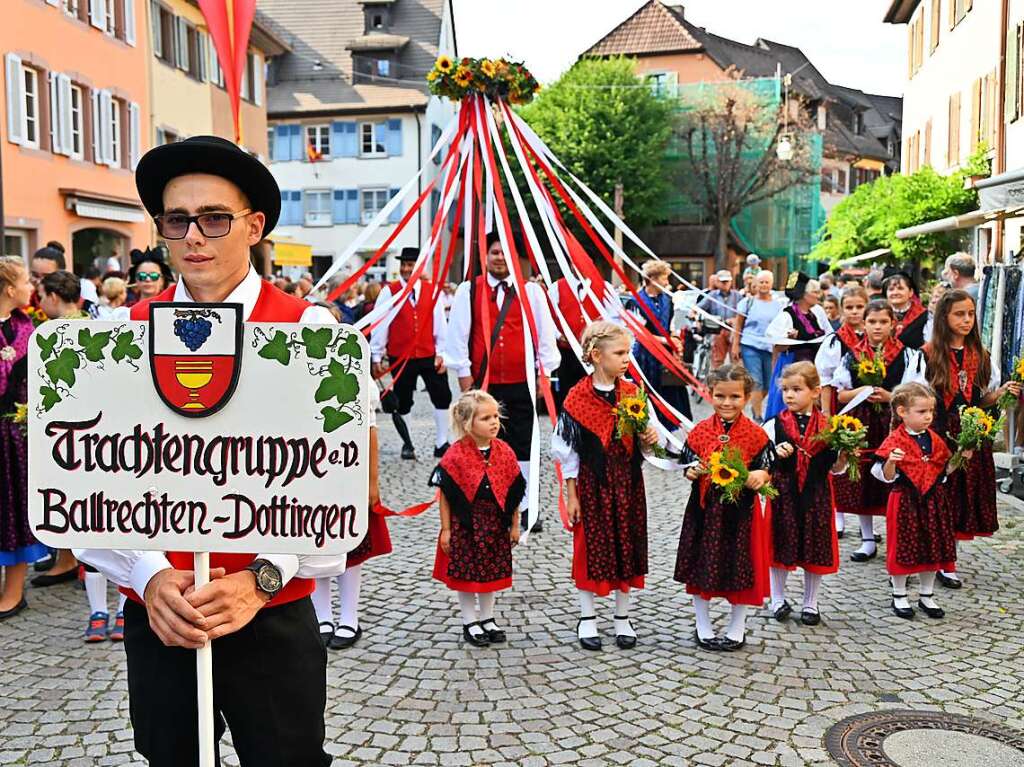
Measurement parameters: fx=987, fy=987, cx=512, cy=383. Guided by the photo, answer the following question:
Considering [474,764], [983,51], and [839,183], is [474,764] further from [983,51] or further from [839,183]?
[839,183]

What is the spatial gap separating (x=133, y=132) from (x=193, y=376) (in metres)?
20.2

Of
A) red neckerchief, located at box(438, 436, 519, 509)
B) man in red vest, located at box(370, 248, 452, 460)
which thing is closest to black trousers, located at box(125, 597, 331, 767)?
red neckerchief, located at box(438, 436, 519, 509)

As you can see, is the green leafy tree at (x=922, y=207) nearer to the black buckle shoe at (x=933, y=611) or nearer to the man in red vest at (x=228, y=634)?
the black buckle shoe at (x=933, y=611)

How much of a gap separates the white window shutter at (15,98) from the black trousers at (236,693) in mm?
16001

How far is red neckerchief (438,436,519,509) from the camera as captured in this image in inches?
190

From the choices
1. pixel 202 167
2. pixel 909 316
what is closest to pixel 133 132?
pixel 909 316

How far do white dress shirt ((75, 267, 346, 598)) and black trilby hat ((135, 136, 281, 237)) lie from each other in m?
0.20

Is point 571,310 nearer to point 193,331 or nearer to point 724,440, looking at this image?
point 724,440

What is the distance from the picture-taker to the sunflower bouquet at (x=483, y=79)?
6.98 meters

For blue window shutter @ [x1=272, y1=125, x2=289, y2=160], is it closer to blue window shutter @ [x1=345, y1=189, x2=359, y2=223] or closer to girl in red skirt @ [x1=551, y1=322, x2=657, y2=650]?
blue window shutter @ [x1=345, y1=189, x2=359, y2=223]

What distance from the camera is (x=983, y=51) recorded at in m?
18.8

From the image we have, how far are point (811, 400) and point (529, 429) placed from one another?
2.26 m

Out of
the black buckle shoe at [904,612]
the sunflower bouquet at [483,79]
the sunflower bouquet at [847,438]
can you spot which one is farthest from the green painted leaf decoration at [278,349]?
the sunflower bouquet at [483,79]

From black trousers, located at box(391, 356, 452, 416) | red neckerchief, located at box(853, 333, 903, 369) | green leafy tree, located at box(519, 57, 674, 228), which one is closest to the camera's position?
red neckerchief, located at box(853, 333, 903, 369)
